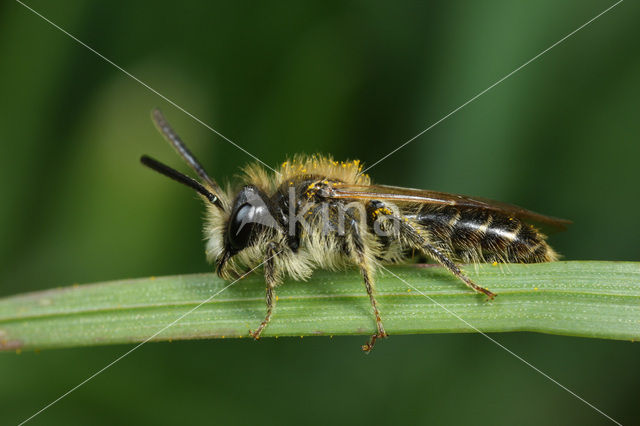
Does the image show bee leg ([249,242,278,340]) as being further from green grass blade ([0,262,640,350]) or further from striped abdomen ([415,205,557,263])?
striped abdomen ([415,205,557,263])

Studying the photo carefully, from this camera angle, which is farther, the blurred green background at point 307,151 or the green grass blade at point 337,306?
the blurred green background at point 307,151

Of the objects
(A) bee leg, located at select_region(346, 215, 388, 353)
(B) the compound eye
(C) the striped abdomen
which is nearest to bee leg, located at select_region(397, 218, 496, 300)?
(C) the striped abdomen

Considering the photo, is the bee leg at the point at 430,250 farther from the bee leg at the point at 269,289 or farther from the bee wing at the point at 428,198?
the bee leg at the point at 269,289

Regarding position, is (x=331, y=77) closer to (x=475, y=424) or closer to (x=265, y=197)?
(x=265, y=197)

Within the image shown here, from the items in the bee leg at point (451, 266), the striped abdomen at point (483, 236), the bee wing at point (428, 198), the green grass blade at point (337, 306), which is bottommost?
the green grass blade at point (337, 306)

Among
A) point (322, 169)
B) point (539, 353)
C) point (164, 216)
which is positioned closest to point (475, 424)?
point (539, 353)

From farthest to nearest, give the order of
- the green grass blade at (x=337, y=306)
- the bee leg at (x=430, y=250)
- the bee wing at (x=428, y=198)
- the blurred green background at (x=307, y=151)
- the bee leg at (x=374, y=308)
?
1. the blurred green background at (x=307, y=151)
2. the bee wing at (x=428, y=198)
3. the bee leg at (x=430, y=250)
4. the bee leg at (x=374, y=308)
5. the green grass blade at (x=337, y=306)

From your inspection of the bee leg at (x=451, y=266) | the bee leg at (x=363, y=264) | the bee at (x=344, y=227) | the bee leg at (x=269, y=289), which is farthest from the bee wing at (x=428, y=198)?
the bee leg at (x=269, y=289)
